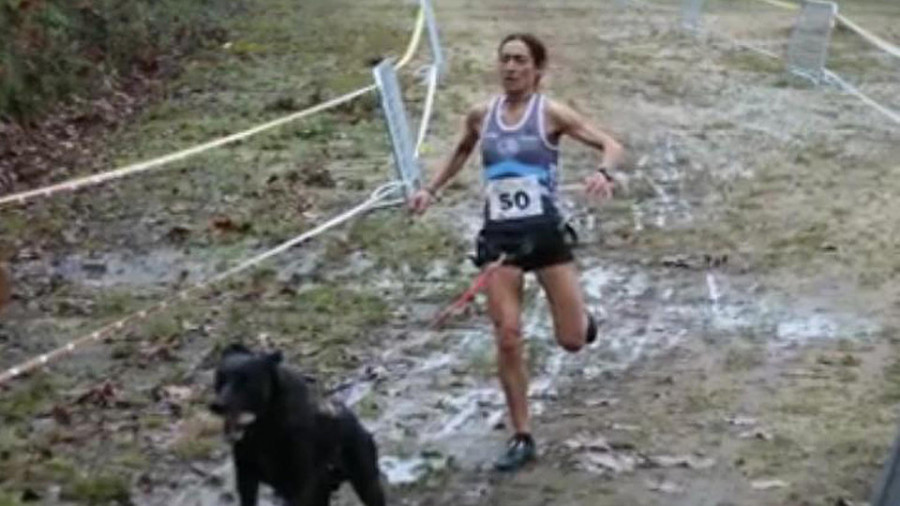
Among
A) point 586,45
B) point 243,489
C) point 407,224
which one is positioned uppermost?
point 243,489

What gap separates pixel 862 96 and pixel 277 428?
18.6 metres

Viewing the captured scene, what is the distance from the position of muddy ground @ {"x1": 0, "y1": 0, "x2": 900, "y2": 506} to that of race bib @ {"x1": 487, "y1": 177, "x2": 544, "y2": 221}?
1.21 meters

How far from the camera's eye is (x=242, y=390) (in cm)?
621

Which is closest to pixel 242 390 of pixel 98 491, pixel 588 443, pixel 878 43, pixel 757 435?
pixel 98 491

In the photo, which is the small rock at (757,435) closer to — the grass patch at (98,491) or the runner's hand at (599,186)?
the runner's hand at (599,186)

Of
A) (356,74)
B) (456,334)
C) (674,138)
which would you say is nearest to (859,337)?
(456,334)

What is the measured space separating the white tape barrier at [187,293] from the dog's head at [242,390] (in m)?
3.34

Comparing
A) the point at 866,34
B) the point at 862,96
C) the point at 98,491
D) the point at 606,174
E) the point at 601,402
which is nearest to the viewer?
the point at 98,491

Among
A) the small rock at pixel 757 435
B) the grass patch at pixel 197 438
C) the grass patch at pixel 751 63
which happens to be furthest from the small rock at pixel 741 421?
the grass patch at pixel 751 63

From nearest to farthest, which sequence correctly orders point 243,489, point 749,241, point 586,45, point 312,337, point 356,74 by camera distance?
point 243,489 → point 312,337 → point 749,241 → point 356,74 → point 586,45

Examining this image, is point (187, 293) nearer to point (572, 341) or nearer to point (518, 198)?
point (572, 341)

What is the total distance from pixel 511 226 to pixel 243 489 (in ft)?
9.25

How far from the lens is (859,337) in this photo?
11695mm

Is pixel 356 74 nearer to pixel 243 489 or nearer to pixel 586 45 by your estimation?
pixel 586 45
